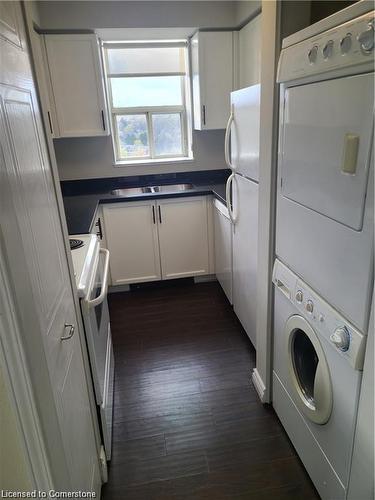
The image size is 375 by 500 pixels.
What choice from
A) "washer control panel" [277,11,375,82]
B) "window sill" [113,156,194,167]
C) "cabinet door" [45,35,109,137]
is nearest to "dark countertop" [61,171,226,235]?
"window sill" [113,156,194,167]

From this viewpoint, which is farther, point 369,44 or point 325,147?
point 325,147

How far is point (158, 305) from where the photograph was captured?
3.15m

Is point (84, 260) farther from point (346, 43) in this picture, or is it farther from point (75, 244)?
point (346, 43)

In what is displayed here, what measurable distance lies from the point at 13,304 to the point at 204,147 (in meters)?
3.20

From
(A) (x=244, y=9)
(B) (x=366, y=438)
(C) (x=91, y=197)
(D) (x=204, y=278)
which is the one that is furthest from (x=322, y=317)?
(A) (x=244, y=9)

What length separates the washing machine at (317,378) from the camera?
1153 mm

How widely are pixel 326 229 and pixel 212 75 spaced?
2409 mm

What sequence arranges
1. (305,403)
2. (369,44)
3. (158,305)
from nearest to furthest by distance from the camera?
(369,44), (305,403), (158,305)

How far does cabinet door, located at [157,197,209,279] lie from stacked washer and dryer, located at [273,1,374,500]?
5.39 feet

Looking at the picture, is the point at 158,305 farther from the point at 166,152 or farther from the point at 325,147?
the point at 325,147

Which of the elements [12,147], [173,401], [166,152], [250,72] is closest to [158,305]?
[173,401]

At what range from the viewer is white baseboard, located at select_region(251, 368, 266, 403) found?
6.56 ft

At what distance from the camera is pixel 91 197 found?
3.17 meters

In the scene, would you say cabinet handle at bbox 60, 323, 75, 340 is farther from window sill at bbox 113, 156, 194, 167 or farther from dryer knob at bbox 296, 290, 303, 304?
window sill at bbox 113, 156, 194, 167
